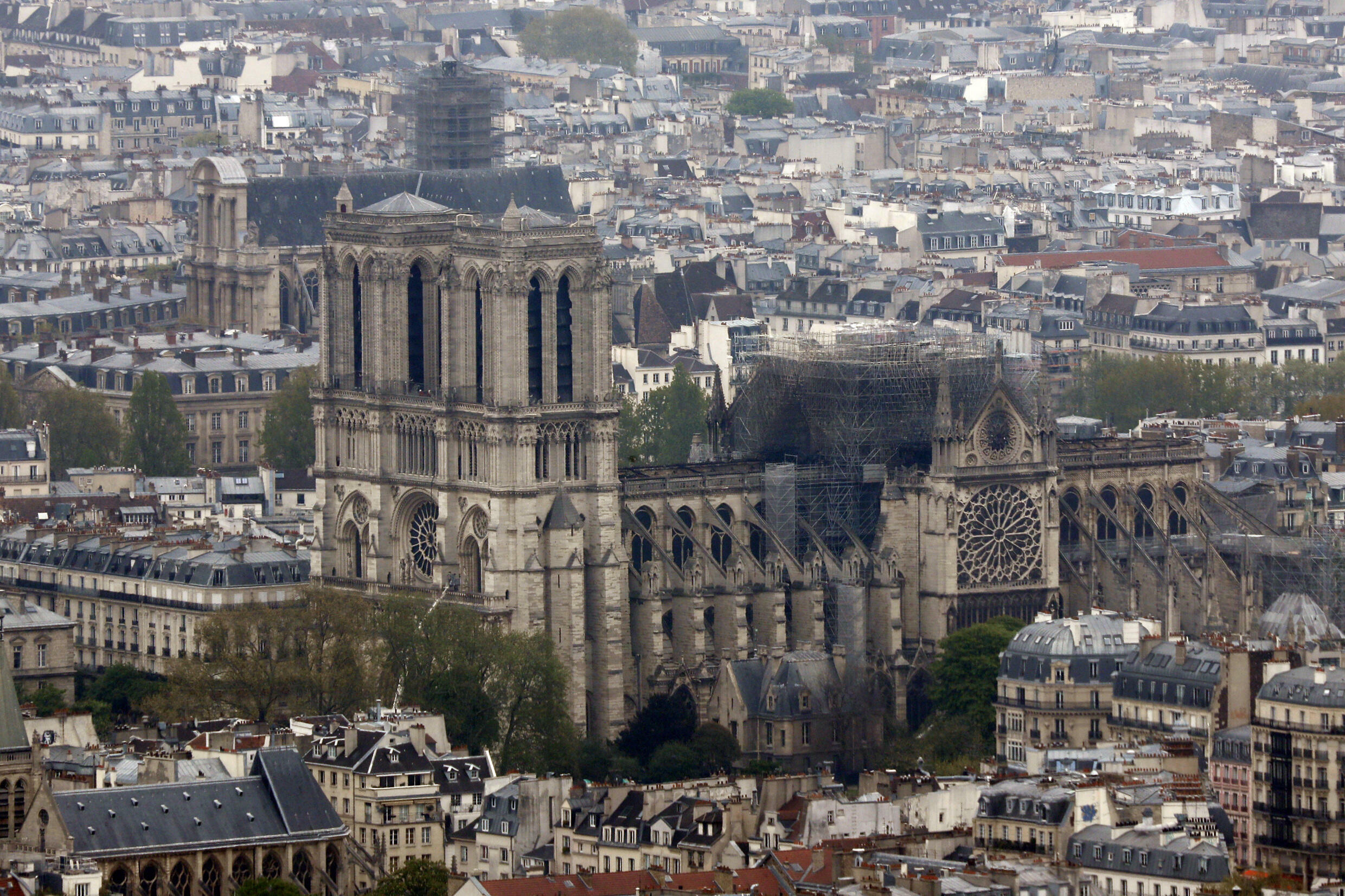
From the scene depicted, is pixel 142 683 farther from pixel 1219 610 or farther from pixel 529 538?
pixel 1219 610

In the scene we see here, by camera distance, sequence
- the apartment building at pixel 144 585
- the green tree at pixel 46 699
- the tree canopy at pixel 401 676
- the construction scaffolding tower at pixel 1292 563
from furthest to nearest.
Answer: the construction scaffolding tower at pixel 1292 563, the apartment building at pixel 144 585, the green tree at pixel 46 699, the tree canopy at pixel 401 676

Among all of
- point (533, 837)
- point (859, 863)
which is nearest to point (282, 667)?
point (533, 837)

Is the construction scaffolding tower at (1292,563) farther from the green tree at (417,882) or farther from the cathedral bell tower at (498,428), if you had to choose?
the green tree at (417,882)

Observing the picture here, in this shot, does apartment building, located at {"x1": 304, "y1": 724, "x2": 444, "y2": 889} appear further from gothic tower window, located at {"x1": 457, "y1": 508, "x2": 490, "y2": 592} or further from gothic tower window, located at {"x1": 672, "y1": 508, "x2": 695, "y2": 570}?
gothic tower window, located at {"x1": 672, "y1": 508, "x2": 695, "y2": 570}

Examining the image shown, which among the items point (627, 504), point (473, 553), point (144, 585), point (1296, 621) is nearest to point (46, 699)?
point (144, 585)

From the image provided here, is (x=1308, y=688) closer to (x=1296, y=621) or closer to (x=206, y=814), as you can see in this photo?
(x=206, y=814)

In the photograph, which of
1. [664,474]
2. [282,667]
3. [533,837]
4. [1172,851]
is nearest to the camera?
[1172,851]

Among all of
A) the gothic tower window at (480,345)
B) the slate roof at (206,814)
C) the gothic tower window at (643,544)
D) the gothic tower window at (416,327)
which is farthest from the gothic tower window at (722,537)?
the slate roof at (206,814)
